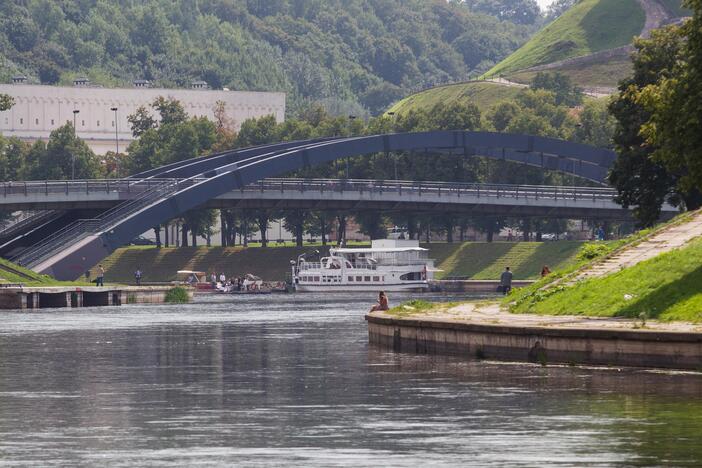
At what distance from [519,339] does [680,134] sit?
8.11 m

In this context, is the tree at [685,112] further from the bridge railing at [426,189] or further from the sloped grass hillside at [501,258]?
the sloped grass hillside at [501,258]

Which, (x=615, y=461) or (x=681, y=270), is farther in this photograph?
(x=681, y=270)

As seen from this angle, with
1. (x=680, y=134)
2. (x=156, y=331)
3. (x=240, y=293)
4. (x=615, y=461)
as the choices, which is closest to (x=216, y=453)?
(x=615, y=461)

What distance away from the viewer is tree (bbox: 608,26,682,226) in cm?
10375

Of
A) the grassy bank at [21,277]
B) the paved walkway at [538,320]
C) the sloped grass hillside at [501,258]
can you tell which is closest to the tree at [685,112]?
the paved walkway at [538,320]

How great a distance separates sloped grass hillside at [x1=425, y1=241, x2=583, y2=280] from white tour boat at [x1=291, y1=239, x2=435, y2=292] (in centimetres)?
814

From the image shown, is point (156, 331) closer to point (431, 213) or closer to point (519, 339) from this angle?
point (519, 339)

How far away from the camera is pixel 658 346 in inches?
2024

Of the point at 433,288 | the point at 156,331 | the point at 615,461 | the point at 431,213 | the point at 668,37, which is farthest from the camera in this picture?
the point at 431,213

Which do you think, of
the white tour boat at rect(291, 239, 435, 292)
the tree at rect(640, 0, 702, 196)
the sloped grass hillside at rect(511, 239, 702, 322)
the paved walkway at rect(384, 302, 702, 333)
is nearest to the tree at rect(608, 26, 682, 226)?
the paved walkway at rect(384, 302, 702, 333)

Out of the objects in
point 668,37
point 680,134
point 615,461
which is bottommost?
point 615,461

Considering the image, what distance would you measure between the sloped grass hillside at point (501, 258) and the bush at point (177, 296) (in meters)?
47.3

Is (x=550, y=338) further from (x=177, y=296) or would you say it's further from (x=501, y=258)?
(x=501, y=258)

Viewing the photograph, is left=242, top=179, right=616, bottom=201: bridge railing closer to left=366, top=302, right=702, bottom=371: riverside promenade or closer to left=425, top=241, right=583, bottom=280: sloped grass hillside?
left=425, top=241, right=583, bottom=280: sloped grass hillside
